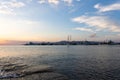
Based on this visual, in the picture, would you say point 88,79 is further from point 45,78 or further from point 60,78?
point 45,78

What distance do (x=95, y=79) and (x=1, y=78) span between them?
1323cm

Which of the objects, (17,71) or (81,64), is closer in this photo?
(17,71)

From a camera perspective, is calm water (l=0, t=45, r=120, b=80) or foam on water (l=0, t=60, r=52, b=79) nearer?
foam on water (l=0, t=60, r=52, b=79)

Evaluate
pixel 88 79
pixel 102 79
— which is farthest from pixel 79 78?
pixel 102 79

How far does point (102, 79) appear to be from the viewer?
2288 cm

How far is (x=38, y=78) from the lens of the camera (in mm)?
23000

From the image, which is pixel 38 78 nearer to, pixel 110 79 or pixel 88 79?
pixel 88 79

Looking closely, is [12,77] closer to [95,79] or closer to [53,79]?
[53,79]

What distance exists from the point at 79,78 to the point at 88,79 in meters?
1.34

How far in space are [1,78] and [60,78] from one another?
8345 millimetres

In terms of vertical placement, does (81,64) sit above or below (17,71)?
below

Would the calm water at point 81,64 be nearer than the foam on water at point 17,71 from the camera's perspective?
No

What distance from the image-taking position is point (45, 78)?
23.1m

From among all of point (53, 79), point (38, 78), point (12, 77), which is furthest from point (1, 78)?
point (53, 79)
